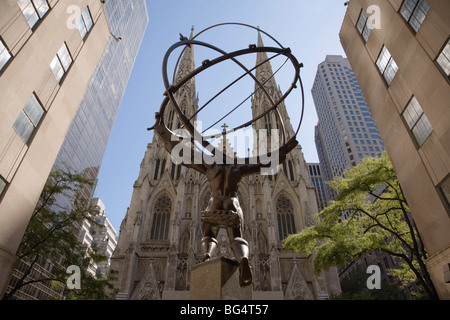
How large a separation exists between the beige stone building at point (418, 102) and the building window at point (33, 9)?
1519 centimetres

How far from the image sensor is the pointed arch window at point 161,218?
34031 mm

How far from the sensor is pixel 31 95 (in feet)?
39.9

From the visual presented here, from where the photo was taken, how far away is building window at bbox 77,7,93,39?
16.0 metres

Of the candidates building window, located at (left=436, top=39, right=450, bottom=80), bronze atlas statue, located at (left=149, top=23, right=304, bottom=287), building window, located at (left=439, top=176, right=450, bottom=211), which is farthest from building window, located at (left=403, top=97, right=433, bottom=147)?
bronze atlas statue, located at (left=149, top=23, right=304, bottom=287)

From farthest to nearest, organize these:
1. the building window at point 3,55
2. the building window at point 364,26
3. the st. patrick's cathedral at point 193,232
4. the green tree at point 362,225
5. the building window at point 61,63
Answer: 1. the st. patrick's cathedral at point 193,232
2. the building window at point 364,26
3. the green tree at point 362,225
4. the building window at point 61,63
5. the building window at point 3,55

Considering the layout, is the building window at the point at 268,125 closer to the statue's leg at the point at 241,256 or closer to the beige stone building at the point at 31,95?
the beige stone building at the point at 31,95

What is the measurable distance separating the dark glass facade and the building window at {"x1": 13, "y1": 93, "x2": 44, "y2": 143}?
69.0 feet

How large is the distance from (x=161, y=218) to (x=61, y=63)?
2385 cm

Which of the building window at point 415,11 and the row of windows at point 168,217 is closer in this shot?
the building window at point 415,11

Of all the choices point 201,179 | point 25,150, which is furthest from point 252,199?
point 25,150

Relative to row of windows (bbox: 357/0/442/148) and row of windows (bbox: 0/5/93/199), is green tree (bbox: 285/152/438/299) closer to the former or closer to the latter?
row of windows (bbox: 357/0/442/148)

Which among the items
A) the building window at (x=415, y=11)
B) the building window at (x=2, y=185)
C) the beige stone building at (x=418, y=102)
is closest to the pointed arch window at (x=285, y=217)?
the beige stone building at (x=418, y=102)

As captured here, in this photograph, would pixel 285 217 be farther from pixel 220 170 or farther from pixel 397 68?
pixel 220 170

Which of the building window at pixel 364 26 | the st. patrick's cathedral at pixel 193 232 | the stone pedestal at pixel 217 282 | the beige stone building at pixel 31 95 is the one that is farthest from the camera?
the st. patrick's cathedral at pixel 193 232
